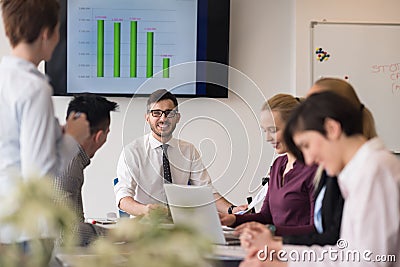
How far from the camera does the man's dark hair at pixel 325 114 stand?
169cm

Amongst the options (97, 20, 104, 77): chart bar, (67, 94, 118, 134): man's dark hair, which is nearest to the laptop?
(67, 94, 118, 134): man's dark hair

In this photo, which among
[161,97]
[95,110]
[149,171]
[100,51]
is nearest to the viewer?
[95,110]

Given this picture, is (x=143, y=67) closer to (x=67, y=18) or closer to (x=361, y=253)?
(x=67, y=18)

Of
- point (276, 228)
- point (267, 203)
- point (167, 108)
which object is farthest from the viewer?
point (167, 108)

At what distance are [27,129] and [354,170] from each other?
29.4 inches

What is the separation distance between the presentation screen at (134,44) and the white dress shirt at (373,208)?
8.74 feet

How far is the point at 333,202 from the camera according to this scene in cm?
210

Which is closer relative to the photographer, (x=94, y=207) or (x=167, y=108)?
(x=167, y=108)

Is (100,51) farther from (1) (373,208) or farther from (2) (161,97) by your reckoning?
(1) (373,208)

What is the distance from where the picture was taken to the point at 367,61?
4414 mm

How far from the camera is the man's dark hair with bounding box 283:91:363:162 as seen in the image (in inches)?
66.4

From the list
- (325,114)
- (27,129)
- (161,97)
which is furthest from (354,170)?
(161,97)

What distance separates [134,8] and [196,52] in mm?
444

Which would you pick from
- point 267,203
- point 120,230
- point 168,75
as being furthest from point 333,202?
point 168,75
